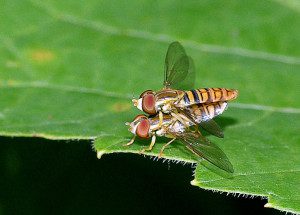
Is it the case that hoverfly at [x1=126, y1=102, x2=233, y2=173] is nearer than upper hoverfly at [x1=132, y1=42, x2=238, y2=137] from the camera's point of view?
Yes

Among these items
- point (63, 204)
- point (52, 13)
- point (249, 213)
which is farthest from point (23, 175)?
point (249, 213)

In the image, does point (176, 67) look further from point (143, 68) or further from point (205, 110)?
point (143, 68)

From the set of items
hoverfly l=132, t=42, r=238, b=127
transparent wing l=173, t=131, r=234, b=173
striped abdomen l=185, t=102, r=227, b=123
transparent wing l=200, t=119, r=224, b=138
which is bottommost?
transparent wing l=173, t=131, r=234, b=173

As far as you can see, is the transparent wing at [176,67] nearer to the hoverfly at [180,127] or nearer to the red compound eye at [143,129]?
the hoverfly at [180,127]

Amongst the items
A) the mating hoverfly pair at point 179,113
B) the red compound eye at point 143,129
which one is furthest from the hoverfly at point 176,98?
the red compound eye at point 143,129

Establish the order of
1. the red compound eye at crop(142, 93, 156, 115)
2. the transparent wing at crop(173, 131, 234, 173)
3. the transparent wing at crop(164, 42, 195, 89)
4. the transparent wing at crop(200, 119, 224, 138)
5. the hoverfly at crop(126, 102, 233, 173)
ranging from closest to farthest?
the transparent wing at crop(173, 131, 234, 173) < the hoverfly at crop(126, 102, 233, 173) < the transparent wing at crop(200, 119, 224, 138) < the red compound eye at crop(142, 93, 156, 115) < the transparent wing at crop(164, 42, 195, 89)

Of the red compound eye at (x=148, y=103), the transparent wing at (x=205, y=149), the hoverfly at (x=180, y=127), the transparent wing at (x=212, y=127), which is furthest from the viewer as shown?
the red compound eye at (x=148, y=103)

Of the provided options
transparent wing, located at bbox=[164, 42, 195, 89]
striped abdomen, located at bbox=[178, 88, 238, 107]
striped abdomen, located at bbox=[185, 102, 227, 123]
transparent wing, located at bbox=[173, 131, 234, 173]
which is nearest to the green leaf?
transparent wing, located at bbox=[173, 131, 234, 173]

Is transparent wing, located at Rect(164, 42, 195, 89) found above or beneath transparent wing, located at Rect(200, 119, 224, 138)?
above

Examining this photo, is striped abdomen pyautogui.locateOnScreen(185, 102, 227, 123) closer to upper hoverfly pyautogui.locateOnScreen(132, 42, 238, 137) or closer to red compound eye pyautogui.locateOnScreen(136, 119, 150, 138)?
upper hoverfly pyautogui.locateOnScreen(132, 42, 238, 137)
